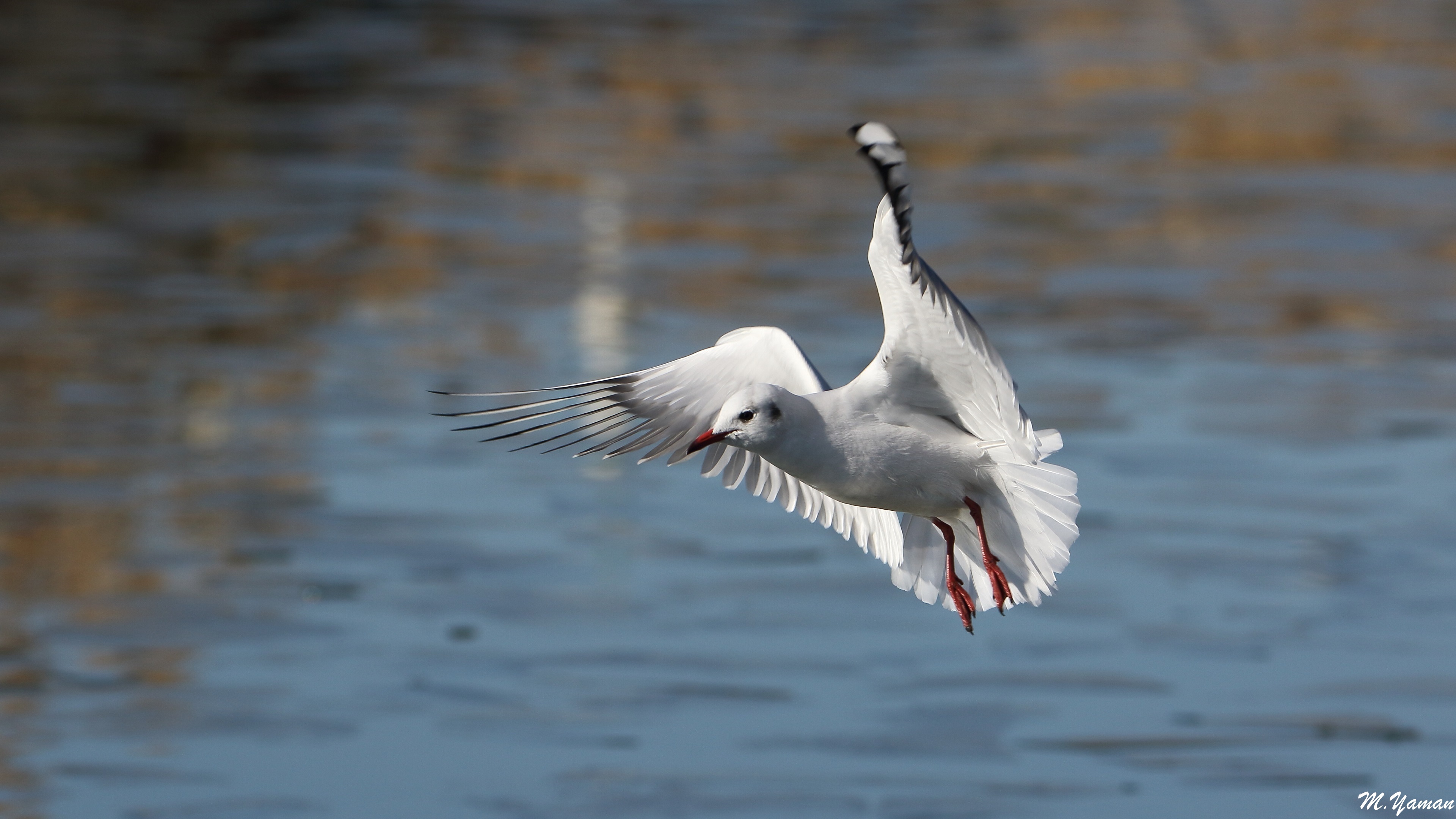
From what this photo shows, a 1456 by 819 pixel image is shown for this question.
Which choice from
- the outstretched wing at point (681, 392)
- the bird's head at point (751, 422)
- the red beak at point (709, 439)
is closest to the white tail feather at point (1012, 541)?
the outstretched wing at point (681, 392)

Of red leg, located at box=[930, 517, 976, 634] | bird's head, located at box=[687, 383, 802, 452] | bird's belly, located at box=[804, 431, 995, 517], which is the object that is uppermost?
bird's head, located at box=[687, 383, 802, 452]

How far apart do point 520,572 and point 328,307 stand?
25.5 ft

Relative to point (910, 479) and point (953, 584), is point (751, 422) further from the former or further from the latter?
point (953, 584)

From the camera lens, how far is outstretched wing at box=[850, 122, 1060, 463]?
263 inches

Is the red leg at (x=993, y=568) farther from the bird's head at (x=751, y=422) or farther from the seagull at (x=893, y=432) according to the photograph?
the bird's head at (x=751, y=422)

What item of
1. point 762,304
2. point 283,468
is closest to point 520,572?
point 283,468

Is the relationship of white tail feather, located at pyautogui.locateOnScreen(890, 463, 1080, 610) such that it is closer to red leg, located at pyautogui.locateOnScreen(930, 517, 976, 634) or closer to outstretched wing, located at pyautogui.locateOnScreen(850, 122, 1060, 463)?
red leg, located at pyautogui.locateOnScreen(930, 517, 976, 634)

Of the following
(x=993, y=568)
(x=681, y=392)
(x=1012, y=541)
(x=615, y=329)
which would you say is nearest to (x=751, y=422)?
(x=681, y=392)

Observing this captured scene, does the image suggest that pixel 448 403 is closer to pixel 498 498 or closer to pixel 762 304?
pixel 498 498

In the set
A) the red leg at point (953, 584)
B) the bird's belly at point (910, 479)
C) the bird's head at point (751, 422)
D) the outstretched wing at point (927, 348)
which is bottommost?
the red leg at point (953, 584)

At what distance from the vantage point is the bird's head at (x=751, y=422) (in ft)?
24.0

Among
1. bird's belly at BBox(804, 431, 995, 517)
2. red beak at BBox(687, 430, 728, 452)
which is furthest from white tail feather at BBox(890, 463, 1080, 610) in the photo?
red beak at BBox(687, 430, 728, 452)

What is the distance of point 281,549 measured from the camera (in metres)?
20.1

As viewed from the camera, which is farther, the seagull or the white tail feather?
the white tail feather
